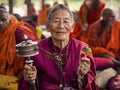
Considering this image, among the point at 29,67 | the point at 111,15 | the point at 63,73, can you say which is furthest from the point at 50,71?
the point at 111,15

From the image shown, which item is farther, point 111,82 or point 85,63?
point 111,82

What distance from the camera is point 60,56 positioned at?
324 centimetres

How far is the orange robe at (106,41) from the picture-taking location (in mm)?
6137

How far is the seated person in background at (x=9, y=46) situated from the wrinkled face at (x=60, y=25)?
132 centimetres

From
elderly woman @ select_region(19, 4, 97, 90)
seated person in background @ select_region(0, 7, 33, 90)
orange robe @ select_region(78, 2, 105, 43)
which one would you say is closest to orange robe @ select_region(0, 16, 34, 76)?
seated person in background @ select_region(0, 7, 33, 90)

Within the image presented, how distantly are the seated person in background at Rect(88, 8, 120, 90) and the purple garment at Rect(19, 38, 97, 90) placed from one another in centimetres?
276

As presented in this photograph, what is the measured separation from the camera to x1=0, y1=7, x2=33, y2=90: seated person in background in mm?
4512

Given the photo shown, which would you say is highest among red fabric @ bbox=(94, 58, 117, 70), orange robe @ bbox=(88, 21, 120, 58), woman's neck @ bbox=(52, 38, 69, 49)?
woman's neck @ bbox=(52, 38, 69, 49)

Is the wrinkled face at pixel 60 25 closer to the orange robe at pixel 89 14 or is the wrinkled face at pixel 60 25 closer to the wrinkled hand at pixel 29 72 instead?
→ the wrinkled hand at pixel 29 72

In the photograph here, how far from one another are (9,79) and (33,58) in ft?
4.18

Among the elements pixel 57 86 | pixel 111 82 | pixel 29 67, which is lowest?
pixel 111 82

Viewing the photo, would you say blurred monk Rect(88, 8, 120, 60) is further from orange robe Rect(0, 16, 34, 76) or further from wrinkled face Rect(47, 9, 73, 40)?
wrinkled face Rect(47, 9, 73, 40)

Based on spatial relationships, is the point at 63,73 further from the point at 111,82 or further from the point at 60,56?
the point at 111,82

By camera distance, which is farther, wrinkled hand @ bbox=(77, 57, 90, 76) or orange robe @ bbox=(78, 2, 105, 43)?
orange robe @ bbox=(78, 2, 105, 43)
